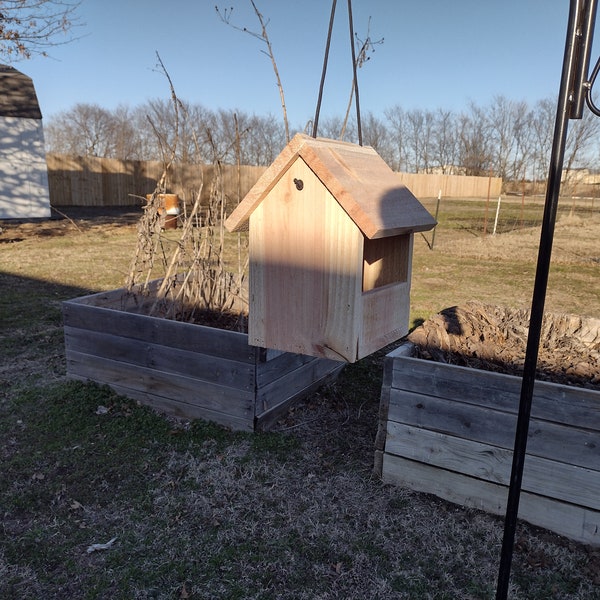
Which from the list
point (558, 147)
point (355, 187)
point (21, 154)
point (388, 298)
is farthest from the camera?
point (21, 154)

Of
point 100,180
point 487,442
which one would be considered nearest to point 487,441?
point 487,442

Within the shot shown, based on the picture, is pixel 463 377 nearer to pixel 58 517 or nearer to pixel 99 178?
pixel 58 517

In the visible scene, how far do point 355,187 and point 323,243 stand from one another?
0.26 m

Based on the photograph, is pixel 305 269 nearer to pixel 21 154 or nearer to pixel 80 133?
pixel 21 154

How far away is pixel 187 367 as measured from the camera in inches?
135

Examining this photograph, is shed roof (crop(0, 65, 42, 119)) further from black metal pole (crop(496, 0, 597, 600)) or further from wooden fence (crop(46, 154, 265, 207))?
black metal pole (crop(496, 0, 597, 600))

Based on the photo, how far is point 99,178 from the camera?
22.8 metres

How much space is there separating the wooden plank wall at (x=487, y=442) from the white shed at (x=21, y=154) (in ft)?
51.8

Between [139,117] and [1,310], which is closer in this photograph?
[1,310]

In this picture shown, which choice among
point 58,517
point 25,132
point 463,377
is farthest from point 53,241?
point 463,377

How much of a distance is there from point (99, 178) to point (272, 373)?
2195 centimetres

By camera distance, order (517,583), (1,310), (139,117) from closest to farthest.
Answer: (517,583) → (1,310) → (139,117)

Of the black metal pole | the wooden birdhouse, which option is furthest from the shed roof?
the black metal pole

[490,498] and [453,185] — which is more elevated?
[453,185]
